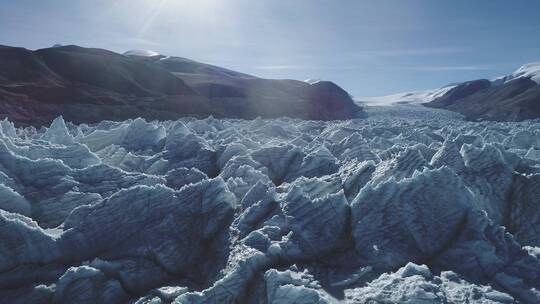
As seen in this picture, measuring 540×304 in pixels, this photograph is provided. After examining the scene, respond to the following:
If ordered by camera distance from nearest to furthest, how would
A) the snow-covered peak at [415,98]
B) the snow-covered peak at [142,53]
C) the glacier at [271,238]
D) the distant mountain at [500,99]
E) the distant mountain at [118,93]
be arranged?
the glacier at [271,238], the distant mountain at [118,93], the distant mountain at [500,99], the snow-covered peak at [142,53], the snow-covered peak at [415,98]

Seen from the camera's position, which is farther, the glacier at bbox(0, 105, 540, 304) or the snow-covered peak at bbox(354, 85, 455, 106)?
the snow-covered peak at bbox(354, 85, 455, 106)

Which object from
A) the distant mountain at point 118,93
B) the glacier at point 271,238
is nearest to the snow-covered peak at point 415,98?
the distant mountain at point 118,93

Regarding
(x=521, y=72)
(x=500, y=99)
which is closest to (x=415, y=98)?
(x=521, y=72)

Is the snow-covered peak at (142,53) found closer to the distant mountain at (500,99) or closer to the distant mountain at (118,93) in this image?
the distant mountain at (118,93)

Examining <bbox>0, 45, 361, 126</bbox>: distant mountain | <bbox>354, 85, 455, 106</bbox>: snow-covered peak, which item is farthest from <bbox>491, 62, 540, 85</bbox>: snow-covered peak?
<bbox>0, 45, 361, 126</bbox>: distant mountain

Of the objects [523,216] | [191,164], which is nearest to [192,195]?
[191,164]

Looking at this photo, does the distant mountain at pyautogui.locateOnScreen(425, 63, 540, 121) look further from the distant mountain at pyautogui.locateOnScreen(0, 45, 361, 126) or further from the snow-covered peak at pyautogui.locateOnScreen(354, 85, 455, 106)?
the distant mountain at pyautogui.locateOnScreen(0, 45, 361, 126)

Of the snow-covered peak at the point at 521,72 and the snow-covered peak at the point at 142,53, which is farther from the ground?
the snow-covered peak at the point at 142,53
